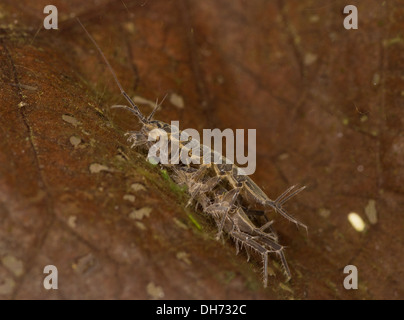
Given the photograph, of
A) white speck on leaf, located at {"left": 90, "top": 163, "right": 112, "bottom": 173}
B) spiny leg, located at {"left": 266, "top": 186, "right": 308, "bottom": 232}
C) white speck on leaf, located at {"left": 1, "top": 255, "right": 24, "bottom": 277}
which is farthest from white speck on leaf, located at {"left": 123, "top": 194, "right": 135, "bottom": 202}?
spiny leg, located at {"left": 266, "top": 186, "right": 308, "bottom": 232}

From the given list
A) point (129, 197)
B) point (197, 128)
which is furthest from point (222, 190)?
point (129, 197)

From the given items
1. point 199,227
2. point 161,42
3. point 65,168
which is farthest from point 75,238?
point 161,42

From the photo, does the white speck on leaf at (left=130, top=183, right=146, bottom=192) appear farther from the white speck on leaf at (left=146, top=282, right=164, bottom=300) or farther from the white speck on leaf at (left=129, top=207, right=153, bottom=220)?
the white speck on leaf at (left=146, top=282, right=164, bottom=300)

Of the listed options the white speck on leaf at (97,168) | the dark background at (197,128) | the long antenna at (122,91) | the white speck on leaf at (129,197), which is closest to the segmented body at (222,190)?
the long antenna at (122,91)

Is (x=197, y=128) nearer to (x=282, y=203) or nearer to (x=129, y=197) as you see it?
(x=282, y=203)

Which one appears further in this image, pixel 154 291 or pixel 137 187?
pixel 137 187
